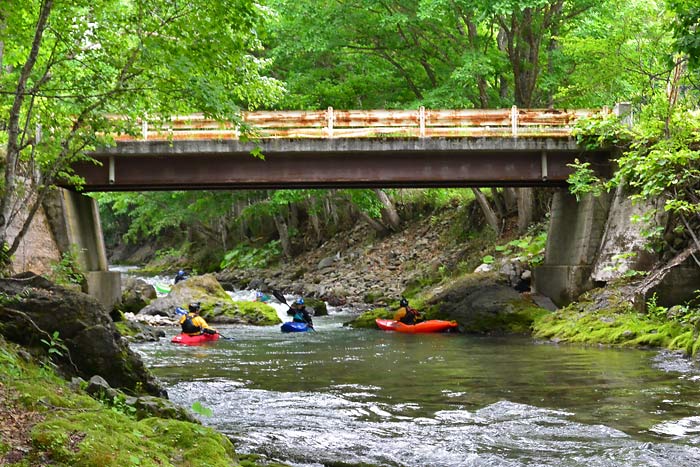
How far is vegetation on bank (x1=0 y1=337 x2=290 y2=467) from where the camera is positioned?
4910 mm

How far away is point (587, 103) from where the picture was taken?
82.3ft

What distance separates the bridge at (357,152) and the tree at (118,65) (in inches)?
464

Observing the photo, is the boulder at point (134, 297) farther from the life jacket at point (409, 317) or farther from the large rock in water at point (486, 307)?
the large rock in water at point (486, 307)

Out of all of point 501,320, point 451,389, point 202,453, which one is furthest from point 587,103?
point 202,453

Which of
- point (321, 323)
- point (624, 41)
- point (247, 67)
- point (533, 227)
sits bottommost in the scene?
point (321, 323)

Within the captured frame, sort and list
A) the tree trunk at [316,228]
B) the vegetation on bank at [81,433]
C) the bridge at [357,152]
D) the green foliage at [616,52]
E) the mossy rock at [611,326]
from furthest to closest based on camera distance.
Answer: the tree trunk at [316,228] → the bridge at [357,152] → the green foliage at [616,52] → the mossy rock at [611,326] → the vegetation on bank at [81,433]

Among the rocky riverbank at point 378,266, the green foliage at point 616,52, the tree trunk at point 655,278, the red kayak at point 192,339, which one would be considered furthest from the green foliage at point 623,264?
the red kayak at point 192,339

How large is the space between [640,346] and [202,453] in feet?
41.9

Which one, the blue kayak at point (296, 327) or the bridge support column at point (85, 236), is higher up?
the bridge support column at point (85, 236)

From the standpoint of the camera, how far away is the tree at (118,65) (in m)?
7.39

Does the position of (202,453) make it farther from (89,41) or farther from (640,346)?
(640,346)

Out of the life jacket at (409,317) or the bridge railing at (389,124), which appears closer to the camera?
the bridge railing at (389,124)

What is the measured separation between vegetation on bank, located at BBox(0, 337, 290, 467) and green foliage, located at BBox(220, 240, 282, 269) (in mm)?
37276

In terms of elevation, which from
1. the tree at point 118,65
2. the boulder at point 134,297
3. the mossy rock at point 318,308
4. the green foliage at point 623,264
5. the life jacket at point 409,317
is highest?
the tree at point 118,65
